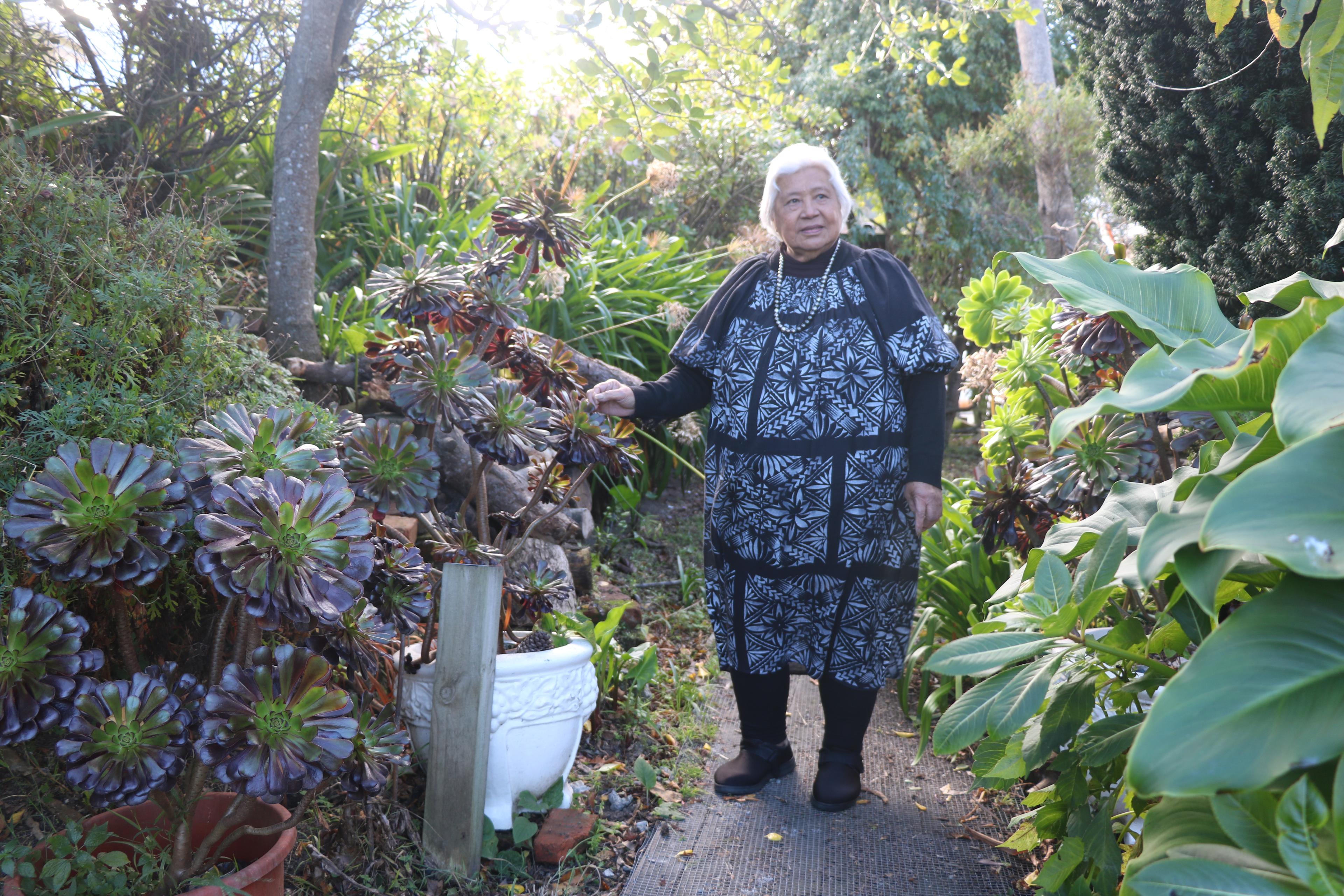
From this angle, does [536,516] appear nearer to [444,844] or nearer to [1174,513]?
[444,844]

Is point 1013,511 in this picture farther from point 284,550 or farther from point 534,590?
point 284,550

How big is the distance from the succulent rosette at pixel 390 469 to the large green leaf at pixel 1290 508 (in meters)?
1.47

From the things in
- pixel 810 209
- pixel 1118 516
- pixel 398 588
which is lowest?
pixel 398 588

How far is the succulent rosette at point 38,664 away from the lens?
1.20m

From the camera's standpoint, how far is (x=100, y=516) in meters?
1.27

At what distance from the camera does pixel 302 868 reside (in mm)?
1734

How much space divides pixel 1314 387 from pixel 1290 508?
0.40ft

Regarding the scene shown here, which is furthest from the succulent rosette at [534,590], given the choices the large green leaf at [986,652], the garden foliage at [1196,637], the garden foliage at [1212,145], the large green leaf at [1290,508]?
the garden foliage at [1212,145]

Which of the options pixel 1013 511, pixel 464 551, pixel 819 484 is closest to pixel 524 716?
pixel 464 551

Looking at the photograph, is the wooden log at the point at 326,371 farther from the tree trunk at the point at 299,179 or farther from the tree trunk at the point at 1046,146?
the tree trunk at the point at 1046,146

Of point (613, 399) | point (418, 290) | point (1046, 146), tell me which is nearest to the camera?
point (418, 290)

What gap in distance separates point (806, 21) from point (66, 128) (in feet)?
35.9

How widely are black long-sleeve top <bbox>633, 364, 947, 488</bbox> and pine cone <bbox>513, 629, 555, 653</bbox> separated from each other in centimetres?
69

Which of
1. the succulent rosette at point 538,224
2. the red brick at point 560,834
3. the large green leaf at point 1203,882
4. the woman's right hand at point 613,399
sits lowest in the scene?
the red brick at point 560,834
